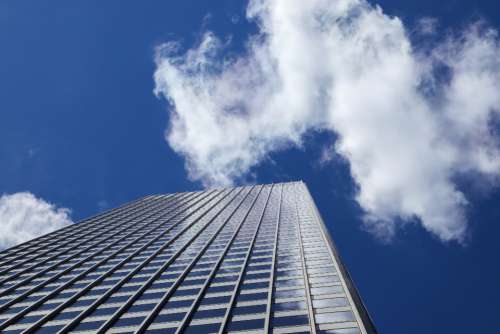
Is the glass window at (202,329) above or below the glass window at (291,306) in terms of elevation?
below

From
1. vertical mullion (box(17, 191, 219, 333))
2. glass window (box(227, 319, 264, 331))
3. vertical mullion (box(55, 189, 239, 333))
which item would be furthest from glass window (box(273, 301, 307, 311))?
vertical mullion (box(17, 191, 219, 333))

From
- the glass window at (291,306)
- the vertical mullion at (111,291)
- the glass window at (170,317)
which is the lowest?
the glass window at (170,317)

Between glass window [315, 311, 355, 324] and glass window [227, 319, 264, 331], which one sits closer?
glass window [315, 311, 355, 324]

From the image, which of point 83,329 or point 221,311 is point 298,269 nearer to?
point 221,311

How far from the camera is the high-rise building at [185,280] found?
35250 millimetres

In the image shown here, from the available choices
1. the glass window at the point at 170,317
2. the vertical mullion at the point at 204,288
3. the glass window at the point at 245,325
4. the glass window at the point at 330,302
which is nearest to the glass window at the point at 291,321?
the glass window at the point at 245,325

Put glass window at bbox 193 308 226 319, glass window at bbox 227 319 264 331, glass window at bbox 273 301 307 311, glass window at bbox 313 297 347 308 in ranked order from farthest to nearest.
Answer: glass window at bbox 193 308 226 319, glass window at bbox 313 297 347 308, glass window at bbox 273 301 307 311, glass window at bbox 227 319 264 331

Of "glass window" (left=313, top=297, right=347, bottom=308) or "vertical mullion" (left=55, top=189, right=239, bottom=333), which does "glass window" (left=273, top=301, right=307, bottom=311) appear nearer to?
"glass window" (left=313, top=297, right=347, bottom=308)

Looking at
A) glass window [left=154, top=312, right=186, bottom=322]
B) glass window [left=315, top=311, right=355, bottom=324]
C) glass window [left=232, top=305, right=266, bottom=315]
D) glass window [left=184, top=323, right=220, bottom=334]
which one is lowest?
glass window [left=184, top=323, right=220, bottom=334]

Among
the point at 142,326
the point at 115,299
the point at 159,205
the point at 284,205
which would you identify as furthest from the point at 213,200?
the point at 142,326

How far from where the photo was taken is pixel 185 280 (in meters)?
47.7

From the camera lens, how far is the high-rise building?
116 feet

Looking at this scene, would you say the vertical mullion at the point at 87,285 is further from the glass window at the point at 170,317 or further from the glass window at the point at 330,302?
the glass window at the point at 330,302

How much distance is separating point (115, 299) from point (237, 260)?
1566 centimetres
